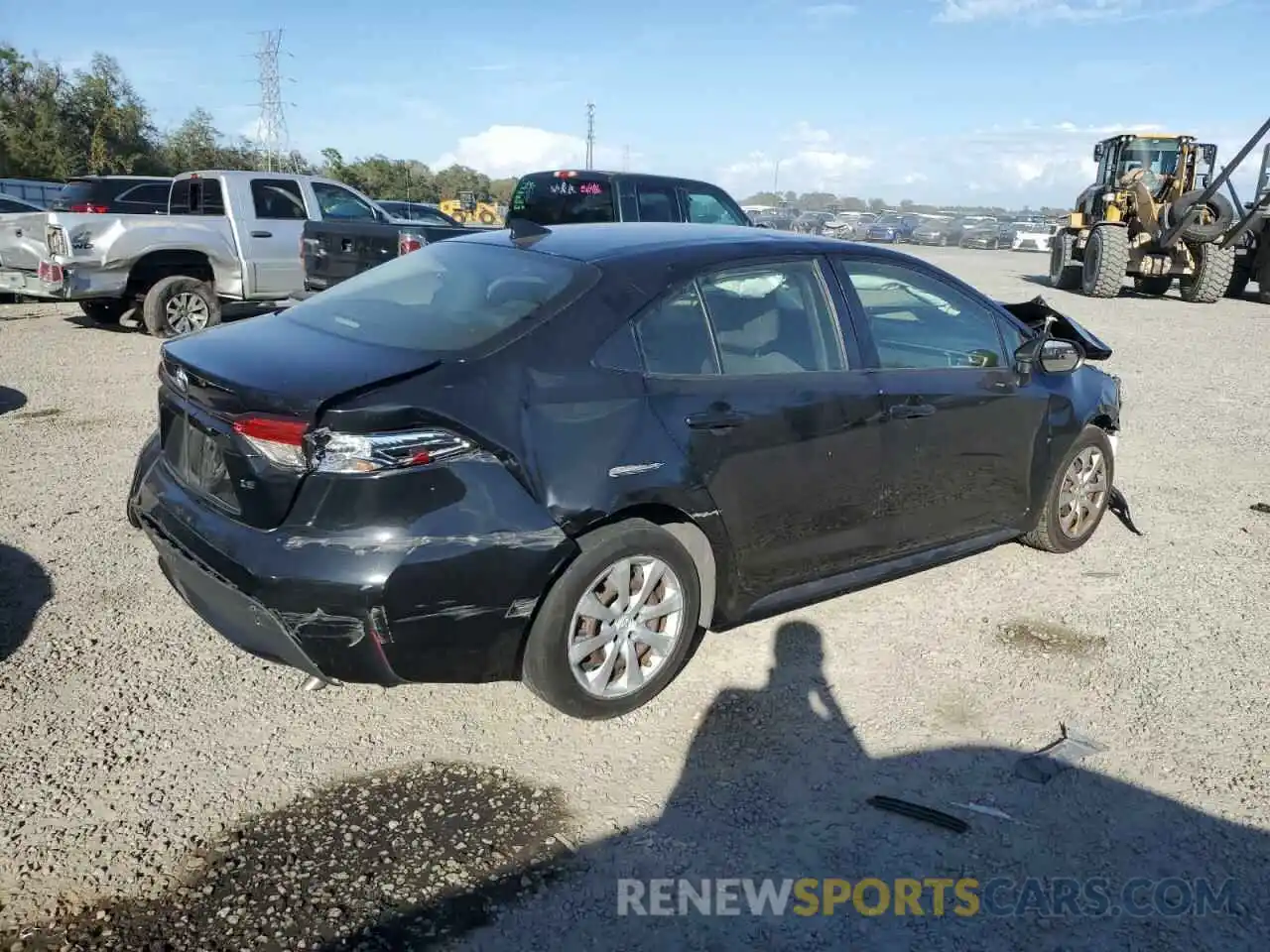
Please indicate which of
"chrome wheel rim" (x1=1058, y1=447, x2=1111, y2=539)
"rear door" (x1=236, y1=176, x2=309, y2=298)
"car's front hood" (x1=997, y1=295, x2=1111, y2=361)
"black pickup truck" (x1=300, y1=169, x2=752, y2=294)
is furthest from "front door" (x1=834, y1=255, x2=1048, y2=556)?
"rear door" (x1=236, y1=176, x2=309, y2=298)

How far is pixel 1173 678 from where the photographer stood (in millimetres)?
4035

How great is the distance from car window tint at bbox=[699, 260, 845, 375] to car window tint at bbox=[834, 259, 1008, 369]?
0.21 meters

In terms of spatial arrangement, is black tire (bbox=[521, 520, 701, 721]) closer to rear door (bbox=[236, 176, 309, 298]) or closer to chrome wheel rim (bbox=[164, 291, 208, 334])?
rear door (bbox=[236, 176, 309, 298])

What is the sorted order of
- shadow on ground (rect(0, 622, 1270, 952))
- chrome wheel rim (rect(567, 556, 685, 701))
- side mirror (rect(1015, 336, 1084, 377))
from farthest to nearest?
side mirror (rect(1015, 336, 1084, 377)), chrome wheel rim (rect(567, 556, 685, 701)), shadow on ground (rect(0, 622, 1270, 952))

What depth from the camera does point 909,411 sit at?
13.8 feet

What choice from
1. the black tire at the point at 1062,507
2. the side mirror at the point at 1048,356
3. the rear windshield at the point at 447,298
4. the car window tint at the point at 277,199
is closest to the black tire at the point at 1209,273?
the black tire at the point at 1062,507

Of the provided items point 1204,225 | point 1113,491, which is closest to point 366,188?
point 1204,225

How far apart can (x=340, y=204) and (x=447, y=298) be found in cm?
912

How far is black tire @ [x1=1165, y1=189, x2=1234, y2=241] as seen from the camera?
678 inches

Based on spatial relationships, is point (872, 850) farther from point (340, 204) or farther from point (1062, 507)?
point (340, 204)

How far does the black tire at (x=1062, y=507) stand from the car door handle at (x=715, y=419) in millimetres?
2158

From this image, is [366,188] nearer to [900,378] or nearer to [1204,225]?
[1204,225]

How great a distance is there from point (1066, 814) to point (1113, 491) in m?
3.02

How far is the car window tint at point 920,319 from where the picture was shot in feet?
14.0
